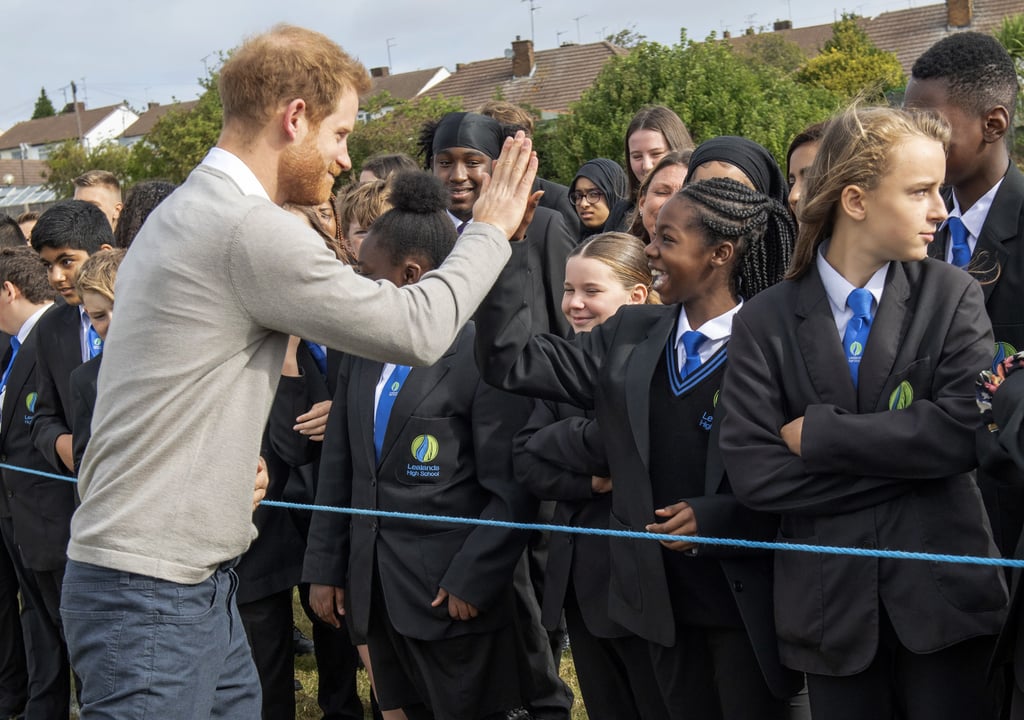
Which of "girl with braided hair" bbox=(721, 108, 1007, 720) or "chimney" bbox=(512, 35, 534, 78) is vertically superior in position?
"chimney" bbox=(512, 35, 534, 78)

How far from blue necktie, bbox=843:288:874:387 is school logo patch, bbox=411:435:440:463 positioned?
1.66 meters

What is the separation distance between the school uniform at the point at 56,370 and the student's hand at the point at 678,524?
11.1ft

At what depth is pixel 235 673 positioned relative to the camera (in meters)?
3.00

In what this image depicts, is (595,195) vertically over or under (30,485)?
over

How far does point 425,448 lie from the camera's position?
4211 mm

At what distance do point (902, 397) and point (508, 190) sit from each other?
1.13m

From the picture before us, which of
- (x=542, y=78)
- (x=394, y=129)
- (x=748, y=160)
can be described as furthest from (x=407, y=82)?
(x=748, y=160)

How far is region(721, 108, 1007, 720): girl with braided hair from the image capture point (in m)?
2.85

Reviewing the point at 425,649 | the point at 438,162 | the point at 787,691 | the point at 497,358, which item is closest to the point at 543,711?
the point at 425,649

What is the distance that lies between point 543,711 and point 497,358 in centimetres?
179

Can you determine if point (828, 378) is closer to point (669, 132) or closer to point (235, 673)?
point (235, 673)

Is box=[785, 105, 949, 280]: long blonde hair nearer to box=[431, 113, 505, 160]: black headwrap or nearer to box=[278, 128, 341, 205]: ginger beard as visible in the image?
box=[278, 128, 341, 205]: ginger beard

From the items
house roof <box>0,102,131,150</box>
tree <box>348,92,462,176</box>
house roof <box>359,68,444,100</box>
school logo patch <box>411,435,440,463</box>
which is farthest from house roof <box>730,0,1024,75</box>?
house roof <box>0,102,131,150</box>

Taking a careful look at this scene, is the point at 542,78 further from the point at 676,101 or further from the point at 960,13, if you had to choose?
the point at 676,101
